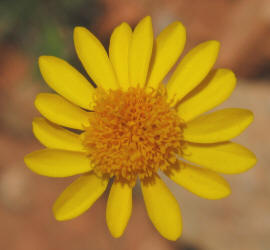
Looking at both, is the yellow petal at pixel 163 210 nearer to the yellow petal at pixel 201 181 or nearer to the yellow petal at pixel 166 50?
the yellow petal at pixel 201 181

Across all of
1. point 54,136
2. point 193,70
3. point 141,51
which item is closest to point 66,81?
point 54,136

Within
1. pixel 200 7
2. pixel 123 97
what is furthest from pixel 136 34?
pixel 200 7

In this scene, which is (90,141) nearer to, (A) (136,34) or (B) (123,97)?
(B) (123,97)

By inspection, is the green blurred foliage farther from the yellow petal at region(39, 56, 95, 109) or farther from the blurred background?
the yellow petal at region(39, 56, 95, 109)

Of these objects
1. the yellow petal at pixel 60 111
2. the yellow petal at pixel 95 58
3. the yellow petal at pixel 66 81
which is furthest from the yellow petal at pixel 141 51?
the yellow petal at pixel 60 111

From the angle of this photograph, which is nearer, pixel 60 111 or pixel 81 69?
pixel 60 111

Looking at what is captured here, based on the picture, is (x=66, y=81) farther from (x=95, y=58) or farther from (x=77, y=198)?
(x=77, y=198)
